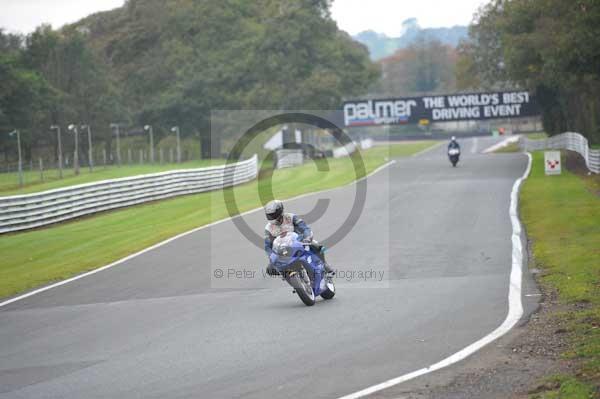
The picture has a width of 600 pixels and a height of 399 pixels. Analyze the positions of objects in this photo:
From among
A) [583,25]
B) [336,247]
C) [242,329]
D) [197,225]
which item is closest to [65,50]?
[583,25]

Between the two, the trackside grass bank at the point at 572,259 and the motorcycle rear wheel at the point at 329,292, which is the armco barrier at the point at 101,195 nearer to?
the trackside grass bank at the point at 572,259

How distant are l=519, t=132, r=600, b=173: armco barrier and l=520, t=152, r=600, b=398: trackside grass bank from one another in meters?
4.14

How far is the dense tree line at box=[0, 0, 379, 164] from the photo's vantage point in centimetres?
8175

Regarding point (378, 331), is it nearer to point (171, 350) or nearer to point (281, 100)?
point (171, 350)

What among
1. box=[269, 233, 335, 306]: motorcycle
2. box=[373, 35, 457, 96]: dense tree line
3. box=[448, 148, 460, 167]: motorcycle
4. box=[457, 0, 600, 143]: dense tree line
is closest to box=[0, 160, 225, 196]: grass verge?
box=[448, 148, 460, 167]: motorcycle

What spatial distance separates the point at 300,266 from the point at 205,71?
245 feet

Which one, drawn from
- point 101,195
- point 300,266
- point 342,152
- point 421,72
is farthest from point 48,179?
point 421,72

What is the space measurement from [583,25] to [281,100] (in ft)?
151

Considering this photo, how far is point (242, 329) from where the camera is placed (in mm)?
11023

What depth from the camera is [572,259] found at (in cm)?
1548

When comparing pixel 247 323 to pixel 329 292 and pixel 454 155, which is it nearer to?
pixel 329 292

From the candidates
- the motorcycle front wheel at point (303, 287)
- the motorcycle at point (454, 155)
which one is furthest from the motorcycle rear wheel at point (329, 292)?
the motorcycle at point (454, 155)

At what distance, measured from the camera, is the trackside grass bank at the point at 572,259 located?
26.1ft

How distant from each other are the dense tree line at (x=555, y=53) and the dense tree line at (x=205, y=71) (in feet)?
48.6
